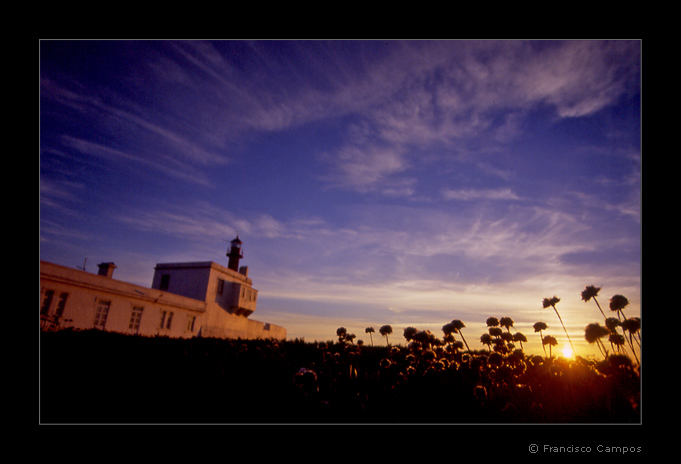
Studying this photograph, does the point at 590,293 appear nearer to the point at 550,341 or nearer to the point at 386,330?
the point at 550,341

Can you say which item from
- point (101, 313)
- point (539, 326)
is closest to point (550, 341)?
point (539, 326)

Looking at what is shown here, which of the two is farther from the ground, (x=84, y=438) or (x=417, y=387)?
(x=417, y=387)

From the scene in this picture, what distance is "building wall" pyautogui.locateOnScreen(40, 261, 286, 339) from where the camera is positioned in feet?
58.3

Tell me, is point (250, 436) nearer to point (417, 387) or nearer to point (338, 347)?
point (417, 387)

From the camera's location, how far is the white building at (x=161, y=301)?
1783cm

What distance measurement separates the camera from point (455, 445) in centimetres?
233

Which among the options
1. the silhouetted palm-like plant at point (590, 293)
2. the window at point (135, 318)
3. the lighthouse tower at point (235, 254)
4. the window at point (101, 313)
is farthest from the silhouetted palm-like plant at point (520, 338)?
the lighthouse tower at point (235, 254)

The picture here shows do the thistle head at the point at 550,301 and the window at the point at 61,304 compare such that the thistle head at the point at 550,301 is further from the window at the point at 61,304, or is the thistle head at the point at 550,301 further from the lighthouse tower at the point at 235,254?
the lighthouse tower at the point at 235,254

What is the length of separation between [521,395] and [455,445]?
3.18 ft

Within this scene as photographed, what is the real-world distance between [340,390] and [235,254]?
4078cm

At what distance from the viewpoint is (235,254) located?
135ft

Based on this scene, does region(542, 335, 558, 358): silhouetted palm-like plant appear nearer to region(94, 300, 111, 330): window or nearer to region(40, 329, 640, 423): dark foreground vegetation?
region(40, 329, 640, 423): dark foreground vegetation
